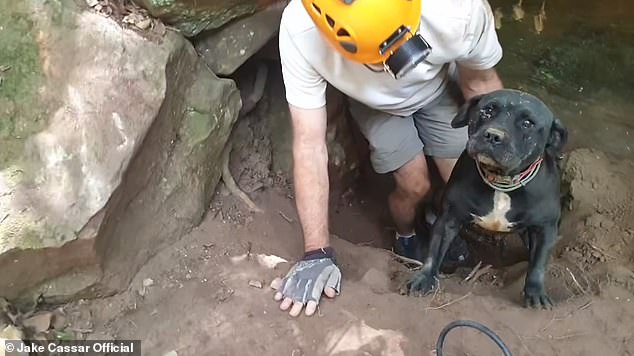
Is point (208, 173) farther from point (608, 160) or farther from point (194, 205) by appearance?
point (608, 160)

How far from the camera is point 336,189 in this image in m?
3.41

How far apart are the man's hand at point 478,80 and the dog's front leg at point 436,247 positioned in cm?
42

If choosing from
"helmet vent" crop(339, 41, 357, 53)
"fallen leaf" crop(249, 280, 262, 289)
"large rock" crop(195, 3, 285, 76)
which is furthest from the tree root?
"helmet vent" crop(339, 41, 357, 53)

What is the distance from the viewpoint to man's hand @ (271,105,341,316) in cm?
225

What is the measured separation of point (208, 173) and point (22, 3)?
77 centimetres

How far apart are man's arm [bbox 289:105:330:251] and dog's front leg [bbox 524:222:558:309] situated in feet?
2.04

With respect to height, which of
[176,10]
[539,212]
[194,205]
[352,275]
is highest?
[176,10]

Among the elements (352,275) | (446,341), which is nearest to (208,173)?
(352,275)

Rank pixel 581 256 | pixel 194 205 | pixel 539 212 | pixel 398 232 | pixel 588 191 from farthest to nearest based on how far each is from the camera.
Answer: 1. pixel 398 232
2. pixel 588 191
3. pixel 581 256
4. pixel 194 205
5. pixel 539 212

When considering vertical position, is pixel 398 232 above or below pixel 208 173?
below

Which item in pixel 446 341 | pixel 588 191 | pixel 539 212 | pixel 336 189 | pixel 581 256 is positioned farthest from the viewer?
pixel 336 189

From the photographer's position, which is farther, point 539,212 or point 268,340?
point 539,212

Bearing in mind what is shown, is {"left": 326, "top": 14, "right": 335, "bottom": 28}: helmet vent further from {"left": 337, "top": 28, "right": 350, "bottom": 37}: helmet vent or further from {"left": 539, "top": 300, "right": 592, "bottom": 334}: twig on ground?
{"left": 539, "top": 300, "right": 592, "bottom": 334}: twig on ground

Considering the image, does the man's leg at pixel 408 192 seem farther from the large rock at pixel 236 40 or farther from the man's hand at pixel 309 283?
the large rock at pixel 236 40
